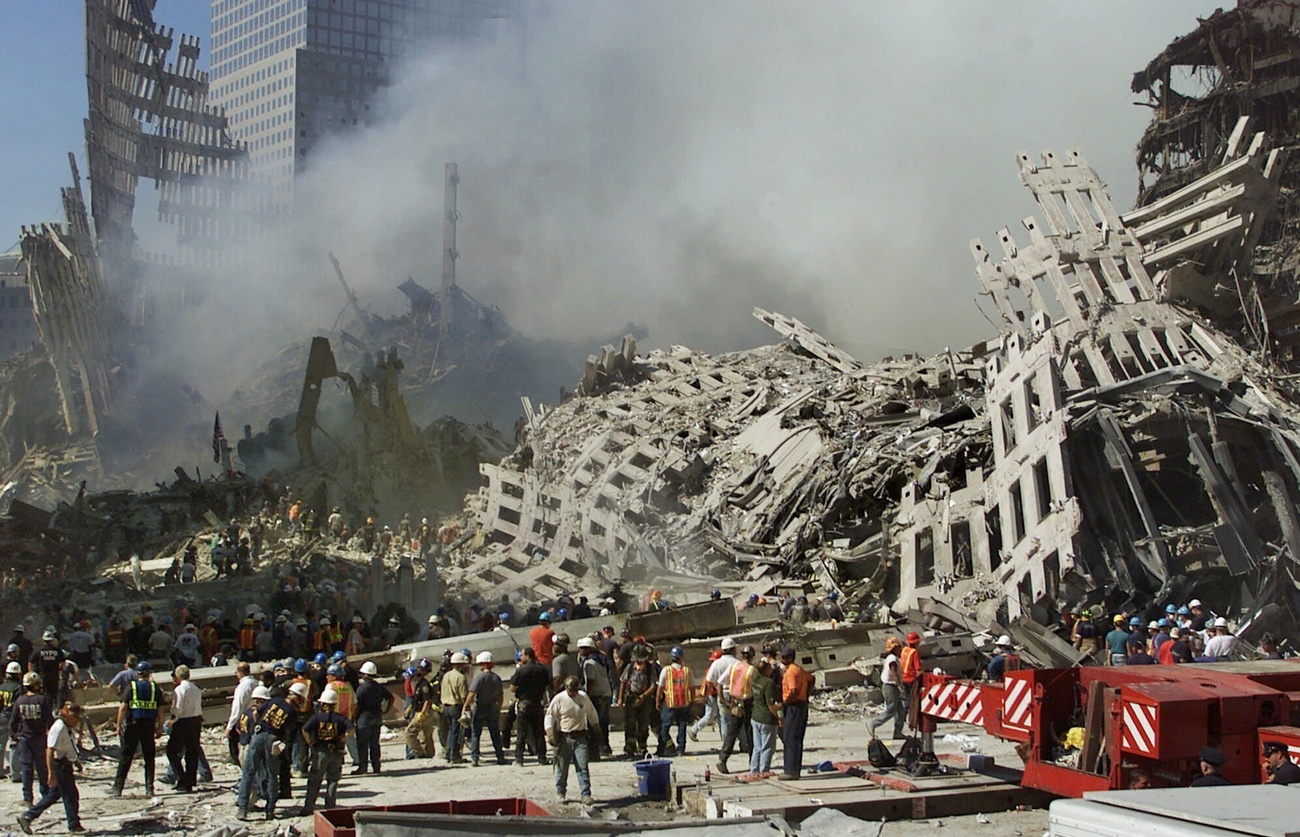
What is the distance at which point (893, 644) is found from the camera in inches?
392

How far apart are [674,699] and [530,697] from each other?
3.94 ft

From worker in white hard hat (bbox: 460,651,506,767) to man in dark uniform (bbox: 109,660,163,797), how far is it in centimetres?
232

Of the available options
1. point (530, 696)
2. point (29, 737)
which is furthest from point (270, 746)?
point (530, 696)

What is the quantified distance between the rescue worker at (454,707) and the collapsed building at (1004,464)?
19.9 ft

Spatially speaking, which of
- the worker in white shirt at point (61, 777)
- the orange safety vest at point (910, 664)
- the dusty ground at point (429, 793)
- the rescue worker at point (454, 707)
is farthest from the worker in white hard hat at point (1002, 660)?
the worker in white shirt at point (61, 777)

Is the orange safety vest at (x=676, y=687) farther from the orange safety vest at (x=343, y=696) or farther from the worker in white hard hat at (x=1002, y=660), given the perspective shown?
the orange safety vest at (x=343, y=696)

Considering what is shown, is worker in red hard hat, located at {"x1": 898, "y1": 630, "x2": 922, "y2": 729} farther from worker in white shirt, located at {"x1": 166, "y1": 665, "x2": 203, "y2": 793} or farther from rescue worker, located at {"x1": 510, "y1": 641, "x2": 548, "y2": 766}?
worker in white shirt, located at {"x1": 166, "y1": 665, "x2": 203, "y2": 793}

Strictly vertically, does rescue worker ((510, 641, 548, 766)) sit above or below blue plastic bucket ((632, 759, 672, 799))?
above

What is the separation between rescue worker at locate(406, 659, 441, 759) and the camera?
34.0 ft

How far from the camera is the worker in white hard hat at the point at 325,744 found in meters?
7.95

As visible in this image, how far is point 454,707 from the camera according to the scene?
10086 millimetres

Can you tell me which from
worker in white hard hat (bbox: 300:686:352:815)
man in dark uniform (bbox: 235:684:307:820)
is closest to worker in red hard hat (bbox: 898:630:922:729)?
worker in white hard hat (bbox: 300:686:352:815)

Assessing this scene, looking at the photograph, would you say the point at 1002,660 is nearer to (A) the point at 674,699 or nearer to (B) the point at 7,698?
(A) the point at 674,699

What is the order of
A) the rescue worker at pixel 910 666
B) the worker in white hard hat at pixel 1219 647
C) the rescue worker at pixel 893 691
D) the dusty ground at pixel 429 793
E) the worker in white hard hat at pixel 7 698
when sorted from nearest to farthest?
the dusty ground at pixel 429 793 → the rescue worker at pixel 910 666 → the worker in white hard hat at pixel 7 698 → the rescue worker at pixel 893 691 → the worker in white hard hat at pixel 1219 647
